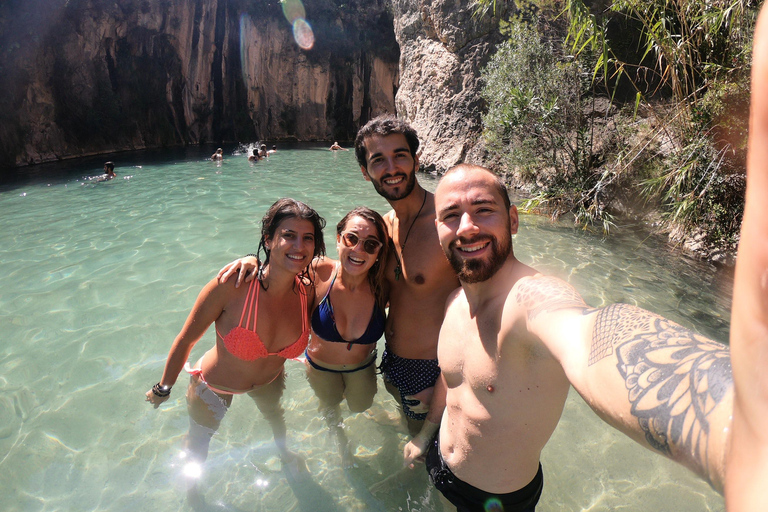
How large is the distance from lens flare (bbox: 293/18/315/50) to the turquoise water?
873 inches

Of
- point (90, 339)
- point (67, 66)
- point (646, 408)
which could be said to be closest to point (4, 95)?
point (67, 66)

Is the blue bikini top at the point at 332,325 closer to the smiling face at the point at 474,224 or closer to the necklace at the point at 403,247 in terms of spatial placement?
the necklace at the point at 403,247

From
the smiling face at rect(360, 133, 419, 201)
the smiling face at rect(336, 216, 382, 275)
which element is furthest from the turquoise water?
the smiling face at rect(360, 133, 419, 201)

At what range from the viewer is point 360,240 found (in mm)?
2125

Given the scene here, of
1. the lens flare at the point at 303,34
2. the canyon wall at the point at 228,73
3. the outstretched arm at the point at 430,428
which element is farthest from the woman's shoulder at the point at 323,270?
the lens flare at the point at 303,34

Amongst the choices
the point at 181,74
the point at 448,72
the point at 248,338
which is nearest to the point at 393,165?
the point at 248,338

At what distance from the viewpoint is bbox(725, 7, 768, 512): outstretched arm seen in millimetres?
368

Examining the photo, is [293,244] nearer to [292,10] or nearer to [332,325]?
[332,325]

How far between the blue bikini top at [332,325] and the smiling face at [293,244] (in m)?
0.28

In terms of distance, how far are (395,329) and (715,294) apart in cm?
445

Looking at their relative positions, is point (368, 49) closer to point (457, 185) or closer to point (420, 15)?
point (420, 15)

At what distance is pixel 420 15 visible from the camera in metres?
14.7

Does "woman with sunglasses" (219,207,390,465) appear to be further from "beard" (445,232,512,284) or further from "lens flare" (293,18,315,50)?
"lens flare" (293,18,315,50)

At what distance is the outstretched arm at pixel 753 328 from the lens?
0.37 meters
